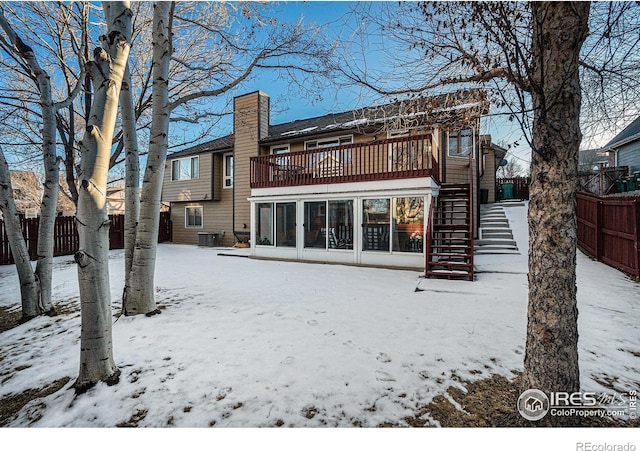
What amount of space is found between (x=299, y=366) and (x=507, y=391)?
1.65 m

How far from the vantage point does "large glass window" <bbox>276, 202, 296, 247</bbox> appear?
955cm

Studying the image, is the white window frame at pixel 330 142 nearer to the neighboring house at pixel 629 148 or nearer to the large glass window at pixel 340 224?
the large glass window at pixel 340 224

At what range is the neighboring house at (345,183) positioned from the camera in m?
7.58

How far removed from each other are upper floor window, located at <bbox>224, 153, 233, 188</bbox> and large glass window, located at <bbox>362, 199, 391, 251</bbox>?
8366 millimetres

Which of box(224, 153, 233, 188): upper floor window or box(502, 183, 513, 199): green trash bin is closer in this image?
box(224, 153, 233, 188): upper floor window

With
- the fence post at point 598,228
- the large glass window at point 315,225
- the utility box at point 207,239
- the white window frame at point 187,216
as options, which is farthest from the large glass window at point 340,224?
the white window frame at point 187,216

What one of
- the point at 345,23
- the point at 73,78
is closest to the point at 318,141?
the point at 73,78

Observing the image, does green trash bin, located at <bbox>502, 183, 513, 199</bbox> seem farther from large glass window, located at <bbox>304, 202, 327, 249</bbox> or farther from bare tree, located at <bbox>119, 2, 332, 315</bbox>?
bare tree, located at <bbox>119, 2, 332, 315</bbox>

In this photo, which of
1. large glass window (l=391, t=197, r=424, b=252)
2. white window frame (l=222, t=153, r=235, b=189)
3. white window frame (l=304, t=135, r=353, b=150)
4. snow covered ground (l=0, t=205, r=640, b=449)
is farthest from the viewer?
white window frame (l=222, t=153, r=235, b=189)

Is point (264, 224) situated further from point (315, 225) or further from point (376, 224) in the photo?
point (376, 224)

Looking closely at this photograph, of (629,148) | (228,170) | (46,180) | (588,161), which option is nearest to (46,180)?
(46,180)

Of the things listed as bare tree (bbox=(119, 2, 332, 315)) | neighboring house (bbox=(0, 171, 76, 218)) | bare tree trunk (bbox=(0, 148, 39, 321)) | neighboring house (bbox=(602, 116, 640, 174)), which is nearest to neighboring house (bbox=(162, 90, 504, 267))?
bare tree (bbox=(119, 2, 332, 315))
